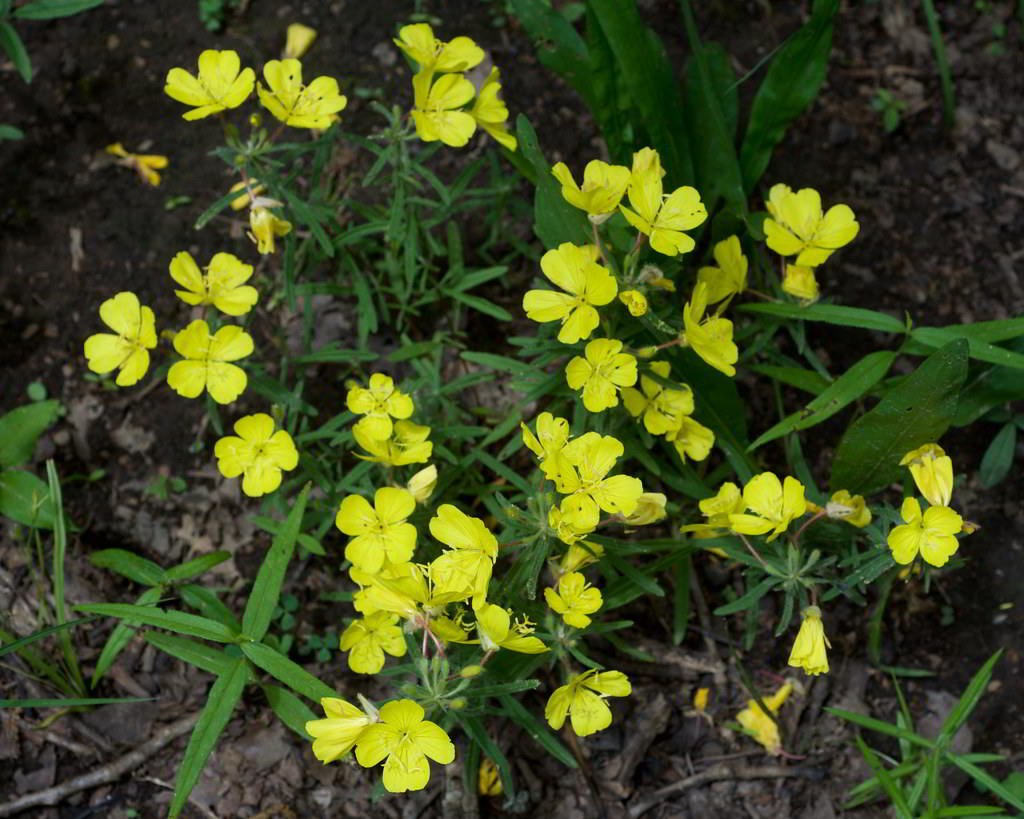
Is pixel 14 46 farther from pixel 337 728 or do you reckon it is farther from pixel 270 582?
pixel 337 728

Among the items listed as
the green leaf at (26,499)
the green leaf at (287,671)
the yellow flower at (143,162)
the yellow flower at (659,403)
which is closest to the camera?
the green leaf at (287,671)

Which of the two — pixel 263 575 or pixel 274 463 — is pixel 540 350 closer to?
pixel 274 463

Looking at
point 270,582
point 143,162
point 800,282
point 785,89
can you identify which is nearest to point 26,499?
point 270,582

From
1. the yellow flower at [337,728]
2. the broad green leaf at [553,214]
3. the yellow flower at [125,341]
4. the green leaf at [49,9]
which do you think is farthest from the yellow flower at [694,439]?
the green leaf at [49,9]

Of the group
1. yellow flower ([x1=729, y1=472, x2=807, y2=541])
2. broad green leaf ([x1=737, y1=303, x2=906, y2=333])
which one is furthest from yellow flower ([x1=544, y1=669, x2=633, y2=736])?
broad green leaf ([x1=737, y1=303, x2=906, y2=333])

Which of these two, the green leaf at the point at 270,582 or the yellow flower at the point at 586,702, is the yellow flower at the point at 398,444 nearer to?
the green leaf at the point at 270,582

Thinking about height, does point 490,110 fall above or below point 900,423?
above

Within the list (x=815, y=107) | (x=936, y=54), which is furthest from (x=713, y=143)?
(x=936, y=54)
